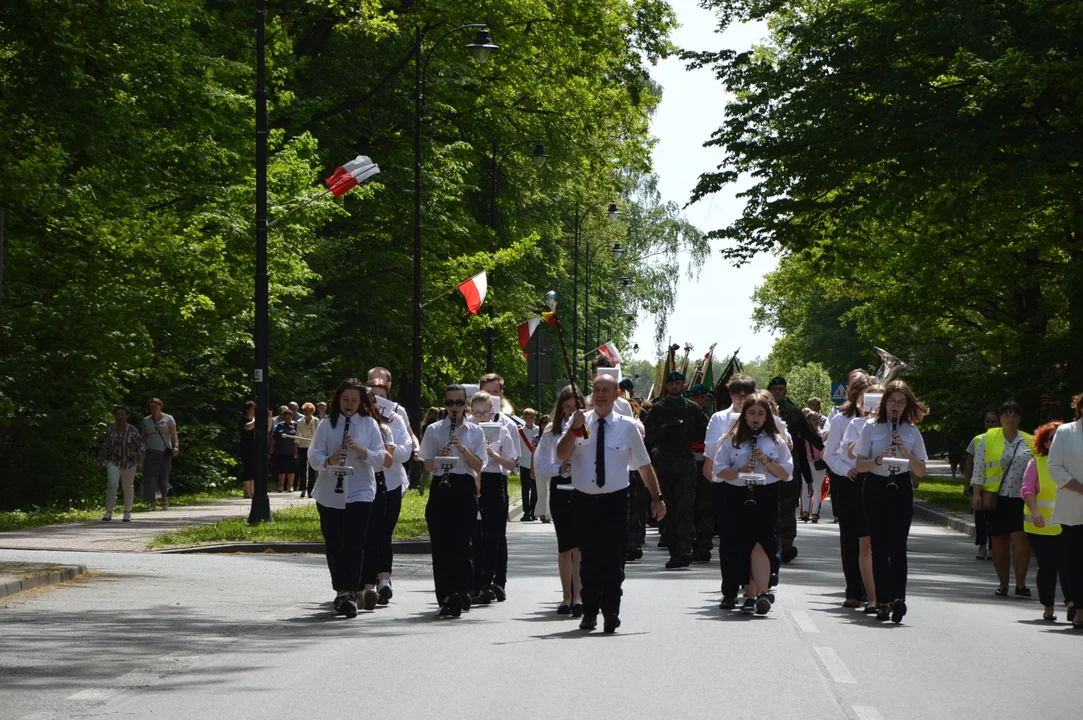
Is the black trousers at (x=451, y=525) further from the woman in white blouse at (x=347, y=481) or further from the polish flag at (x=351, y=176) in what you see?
the polish flag at (x=351, y=176)

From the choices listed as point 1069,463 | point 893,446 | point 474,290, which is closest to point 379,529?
point 893,446

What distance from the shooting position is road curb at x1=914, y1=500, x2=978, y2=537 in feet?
91.5

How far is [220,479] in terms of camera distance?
3472 centimetres

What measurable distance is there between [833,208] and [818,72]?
2.34m

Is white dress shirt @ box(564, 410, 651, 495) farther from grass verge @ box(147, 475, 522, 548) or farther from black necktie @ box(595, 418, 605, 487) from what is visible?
grass verge @ box(147, 475, 522, 548)

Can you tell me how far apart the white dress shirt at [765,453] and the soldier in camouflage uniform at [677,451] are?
183 inches

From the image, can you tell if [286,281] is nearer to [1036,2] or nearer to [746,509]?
[1036,2]

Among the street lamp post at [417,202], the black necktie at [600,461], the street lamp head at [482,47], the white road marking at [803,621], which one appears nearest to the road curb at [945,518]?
the street lamp post at [417,202]

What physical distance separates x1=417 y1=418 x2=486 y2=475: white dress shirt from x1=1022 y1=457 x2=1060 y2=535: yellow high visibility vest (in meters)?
4.70

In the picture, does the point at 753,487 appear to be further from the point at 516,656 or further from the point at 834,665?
the point at 516,656

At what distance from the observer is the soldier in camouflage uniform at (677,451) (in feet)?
59.5

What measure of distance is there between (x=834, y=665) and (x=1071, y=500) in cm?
346

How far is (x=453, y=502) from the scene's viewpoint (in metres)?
13.4

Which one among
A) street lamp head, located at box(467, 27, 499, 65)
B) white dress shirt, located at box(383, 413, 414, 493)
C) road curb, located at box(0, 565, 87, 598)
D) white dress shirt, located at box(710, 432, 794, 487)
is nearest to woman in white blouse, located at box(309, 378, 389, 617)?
white dress shirt, located at box(383, 413, 414, 493)
